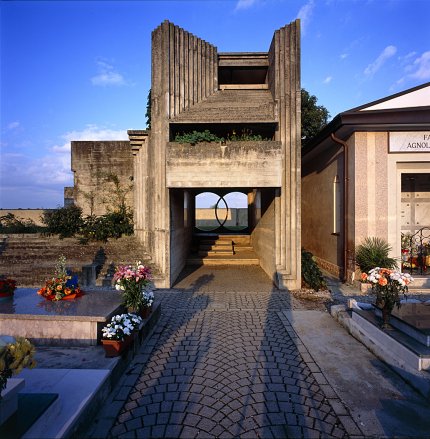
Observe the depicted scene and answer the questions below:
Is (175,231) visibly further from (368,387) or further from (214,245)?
(368,387)

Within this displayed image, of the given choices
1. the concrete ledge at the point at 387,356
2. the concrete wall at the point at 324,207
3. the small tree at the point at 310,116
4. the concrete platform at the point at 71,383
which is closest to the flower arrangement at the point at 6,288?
the concrete platform at the point at 71,383

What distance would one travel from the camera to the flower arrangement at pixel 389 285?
5.24 meters

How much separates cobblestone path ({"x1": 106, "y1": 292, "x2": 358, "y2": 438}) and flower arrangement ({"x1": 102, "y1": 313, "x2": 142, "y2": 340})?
2.00 feet

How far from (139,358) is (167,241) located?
5239mm

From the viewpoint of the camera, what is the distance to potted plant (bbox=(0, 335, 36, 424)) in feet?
8.01

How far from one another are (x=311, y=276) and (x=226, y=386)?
6.45m

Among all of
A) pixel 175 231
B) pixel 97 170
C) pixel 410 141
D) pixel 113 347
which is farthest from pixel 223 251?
pixel 113 347

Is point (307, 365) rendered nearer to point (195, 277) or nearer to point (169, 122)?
point (195, 277)

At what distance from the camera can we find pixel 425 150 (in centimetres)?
989

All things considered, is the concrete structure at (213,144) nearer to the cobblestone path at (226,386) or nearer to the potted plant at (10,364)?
the cobblestone path at (226,386)

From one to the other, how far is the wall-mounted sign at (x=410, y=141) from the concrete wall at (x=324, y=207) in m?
1.85

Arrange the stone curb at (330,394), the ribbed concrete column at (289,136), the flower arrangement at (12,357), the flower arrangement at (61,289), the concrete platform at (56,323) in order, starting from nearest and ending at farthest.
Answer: the flower arrangement at (12,357) → the stone curb at (330,394) → the concrete platform at (56,323) → the flower arrangement at (61,289) → the ribbed concrete column at (289,136)

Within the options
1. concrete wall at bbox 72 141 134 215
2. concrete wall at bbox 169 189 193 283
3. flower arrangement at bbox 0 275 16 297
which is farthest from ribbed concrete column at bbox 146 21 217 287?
concrete wall at bbox 72 141 134 215

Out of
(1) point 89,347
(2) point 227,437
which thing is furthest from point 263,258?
(2) point 227,437
